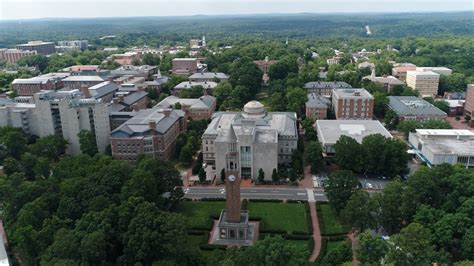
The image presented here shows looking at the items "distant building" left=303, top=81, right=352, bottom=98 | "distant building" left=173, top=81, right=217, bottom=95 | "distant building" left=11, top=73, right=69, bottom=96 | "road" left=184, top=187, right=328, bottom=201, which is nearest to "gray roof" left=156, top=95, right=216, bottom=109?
"distant building" left=173, top=81, right=217, bottom=95

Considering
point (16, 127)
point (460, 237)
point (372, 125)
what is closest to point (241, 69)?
point (372, 125)

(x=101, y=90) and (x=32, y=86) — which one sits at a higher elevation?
(x=101, y=90)

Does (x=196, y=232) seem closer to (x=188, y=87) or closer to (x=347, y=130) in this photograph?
(x=347, y=130)

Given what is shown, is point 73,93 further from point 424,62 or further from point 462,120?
point 424,62

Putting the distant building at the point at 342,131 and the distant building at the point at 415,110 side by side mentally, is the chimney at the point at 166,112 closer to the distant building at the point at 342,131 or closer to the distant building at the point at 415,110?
the distant building at the point at 342,131

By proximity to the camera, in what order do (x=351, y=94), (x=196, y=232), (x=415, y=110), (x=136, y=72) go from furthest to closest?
(x=136, y=72)
(x=351, y=94)
(x=415, y=110)
(x=196, y=232)

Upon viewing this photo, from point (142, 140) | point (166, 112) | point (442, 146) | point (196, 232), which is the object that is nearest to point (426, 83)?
point (442, 146)

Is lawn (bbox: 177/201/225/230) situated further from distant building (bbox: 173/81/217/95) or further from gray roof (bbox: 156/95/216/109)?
distant building (bbox: 173/81/217/95)
